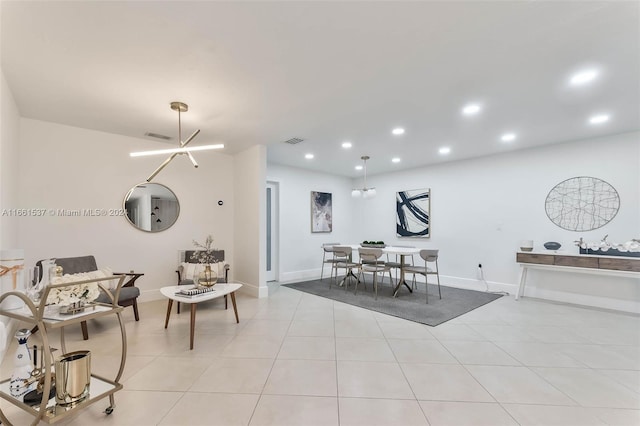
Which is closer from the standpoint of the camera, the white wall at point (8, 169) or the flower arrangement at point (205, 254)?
the white wall at point (8, 169)

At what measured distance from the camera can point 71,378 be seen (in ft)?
5.14

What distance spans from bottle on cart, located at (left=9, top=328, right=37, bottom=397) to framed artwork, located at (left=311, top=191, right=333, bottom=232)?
17.6 feet

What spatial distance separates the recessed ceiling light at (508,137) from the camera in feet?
13.6

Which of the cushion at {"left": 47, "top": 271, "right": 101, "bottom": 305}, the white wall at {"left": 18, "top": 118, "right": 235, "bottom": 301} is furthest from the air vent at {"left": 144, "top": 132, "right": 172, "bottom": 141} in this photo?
the cushion at {"left": 47, "top": 271, "right": 101, "bottom": 305}

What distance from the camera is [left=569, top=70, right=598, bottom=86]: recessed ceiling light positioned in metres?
2.46

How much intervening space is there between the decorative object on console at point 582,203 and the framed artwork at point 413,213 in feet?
7.03

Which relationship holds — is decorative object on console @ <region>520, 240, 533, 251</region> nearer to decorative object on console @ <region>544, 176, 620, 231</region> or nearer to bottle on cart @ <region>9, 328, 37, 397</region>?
decorative object on console @ <region>544, 176, 620, 231</region>

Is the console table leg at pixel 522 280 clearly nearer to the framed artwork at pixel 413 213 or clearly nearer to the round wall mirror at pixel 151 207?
the framed artwork at pixel 413 213

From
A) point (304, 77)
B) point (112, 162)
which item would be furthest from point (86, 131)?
point (304, 77)

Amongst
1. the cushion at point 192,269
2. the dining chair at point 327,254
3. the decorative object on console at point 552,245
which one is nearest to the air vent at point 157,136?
the cushion at point 192,269

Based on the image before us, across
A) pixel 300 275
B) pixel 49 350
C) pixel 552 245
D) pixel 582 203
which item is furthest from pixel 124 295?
pixel 582 203

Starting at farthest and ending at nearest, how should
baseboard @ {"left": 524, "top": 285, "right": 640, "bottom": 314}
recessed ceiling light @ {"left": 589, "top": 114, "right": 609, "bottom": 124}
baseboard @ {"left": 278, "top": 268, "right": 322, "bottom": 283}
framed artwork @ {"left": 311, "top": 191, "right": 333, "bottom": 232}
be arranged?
framed artwork @ {"left": 311, "top": 191, "right": 333, "bottom": 232}, baseboard @ {"left": 278, "top": 268, "right": 322, "bottom": 283}, baseboard @ {"left": 524, "top": 285, "right": 640, "bottom": 314}, recessed ceiling light @ {"left": 589, "top": 114, "right": 609, "bottom": 124}

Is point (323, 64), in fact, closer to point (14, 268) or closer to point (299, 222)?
point (14, 268)

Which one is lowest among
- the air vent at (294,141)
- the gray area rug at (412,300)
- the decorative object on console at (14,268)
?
the gray area rug at (412,300)
